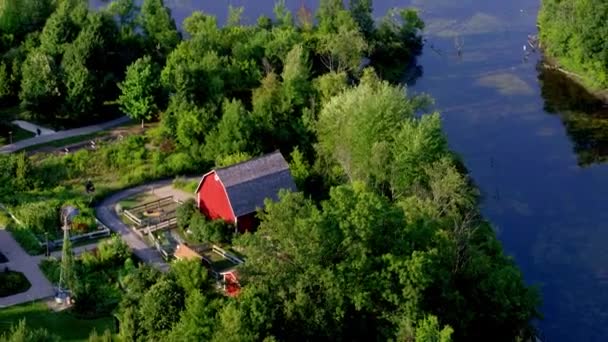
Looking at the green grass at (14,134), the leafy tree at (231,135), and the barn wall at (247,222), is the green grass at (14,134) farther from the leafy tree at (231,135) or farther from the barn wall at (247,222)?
the barn wall at (247,222)

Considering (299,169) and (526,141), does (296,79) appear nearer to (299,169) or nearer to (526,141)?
(299,169)

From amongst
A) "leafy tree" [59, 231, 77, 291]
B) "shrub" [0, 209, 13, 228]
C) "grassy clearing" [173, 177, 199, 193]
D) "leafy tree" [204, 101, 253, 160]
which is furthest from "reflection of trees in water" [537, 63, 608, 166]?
"shrub" [0, 209, 13, 228]

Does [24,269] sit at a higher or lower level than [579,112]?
higher

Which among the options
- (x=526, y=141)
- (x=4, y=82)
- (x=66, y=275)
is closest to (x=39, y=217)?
(x=66, y=275)

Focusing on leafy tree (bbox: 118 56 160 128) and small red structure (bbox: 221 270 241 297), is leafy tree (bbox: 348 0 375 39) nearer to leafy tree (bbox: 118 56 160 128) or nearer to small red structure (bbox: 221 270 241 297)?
leafy tree (bbox: 118 56 160 128)

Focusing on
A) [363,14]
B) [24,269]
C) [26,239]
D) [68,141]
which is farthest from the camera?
[363,14]

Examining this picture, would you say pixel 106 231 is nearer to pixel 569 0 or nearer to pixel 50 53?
pixel 50 53
